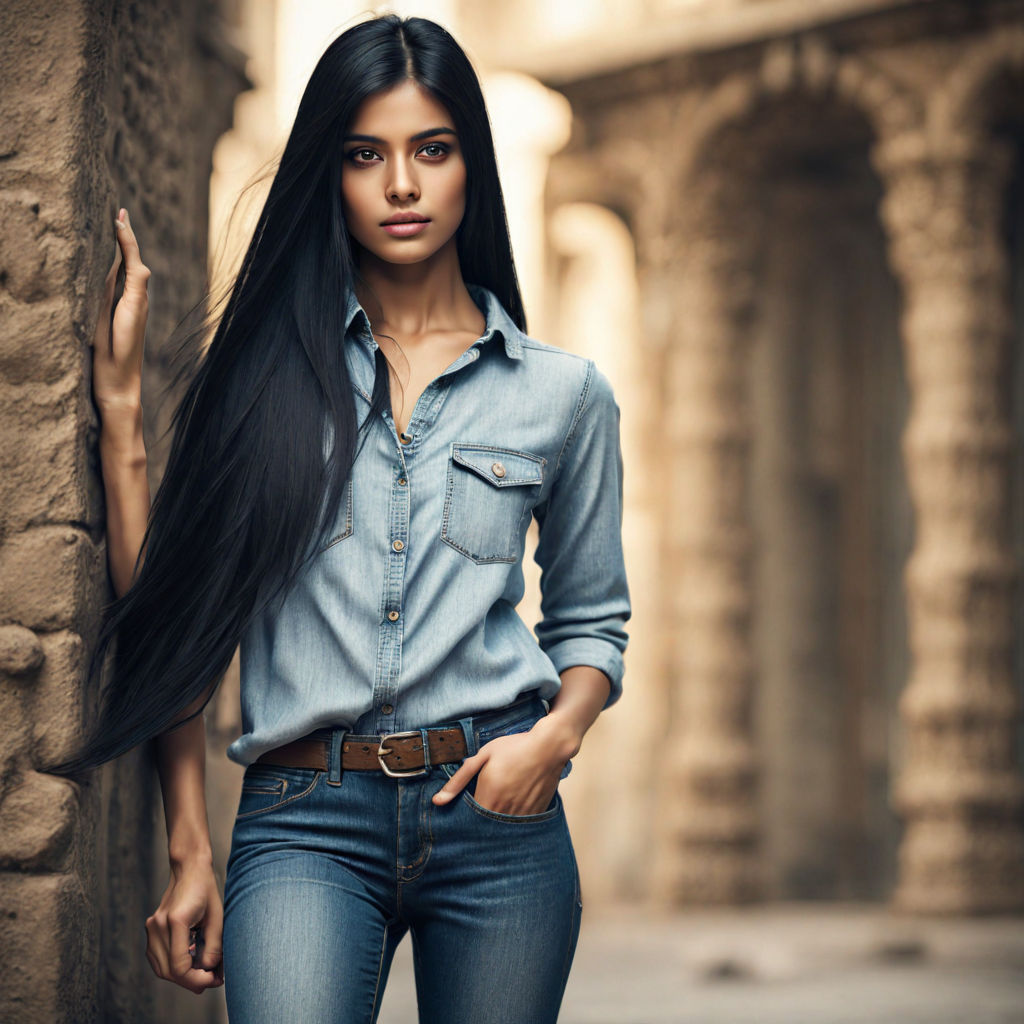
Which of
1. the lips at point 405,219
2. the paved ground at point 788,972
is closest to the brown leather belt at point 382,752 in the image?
the lips at point 405,219

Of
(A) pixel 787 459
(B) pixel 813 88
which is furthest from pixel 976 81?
(A) pixel 787 459

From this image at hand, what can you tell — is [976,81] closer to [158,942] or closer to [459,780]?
[459,780]

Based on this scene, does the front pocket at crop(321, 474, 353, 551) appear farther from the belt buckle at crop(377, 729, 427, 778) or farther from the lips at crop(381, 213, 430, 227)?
the lips at crop(381, 213, 430, 227)

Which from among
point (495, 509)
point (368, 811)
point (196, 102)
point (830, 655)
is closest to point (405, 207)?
point (495, 509)

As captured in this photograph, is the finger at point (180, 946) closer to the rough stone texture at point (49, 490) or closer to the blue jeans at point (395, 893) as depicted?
the blue jeans at point (395, 893)

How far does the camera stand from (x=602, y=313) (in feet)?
38.3

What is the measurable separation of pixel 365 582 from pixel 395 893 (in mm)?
413

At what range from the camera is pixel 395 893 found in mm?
2023

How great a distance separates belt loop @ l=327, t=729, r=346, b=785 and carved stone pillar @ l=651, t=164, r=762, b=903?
298 inches

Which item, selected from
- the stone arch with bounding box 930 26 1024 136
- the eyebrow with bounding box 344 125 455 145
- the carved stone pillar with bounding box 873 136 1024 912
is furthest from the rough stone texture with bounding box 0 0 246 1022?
the stone arch with bounding box 930 26 1024 136

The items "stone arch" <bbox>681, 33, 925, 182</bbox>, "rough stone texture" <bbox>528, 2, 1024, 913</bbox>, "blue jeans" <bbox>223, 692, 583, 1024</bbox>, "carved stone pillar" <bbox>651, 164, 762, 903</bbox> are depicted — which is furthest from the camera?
"carved stone pillar" <bbox>651, 164, 762, 903</bbox>

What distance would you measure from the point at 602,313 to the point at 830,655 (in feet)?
10.1

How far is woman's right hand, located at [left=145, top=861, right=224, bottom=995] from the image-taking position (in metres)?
2.07

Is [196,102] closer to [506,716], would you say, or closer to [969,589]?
[506,716]
